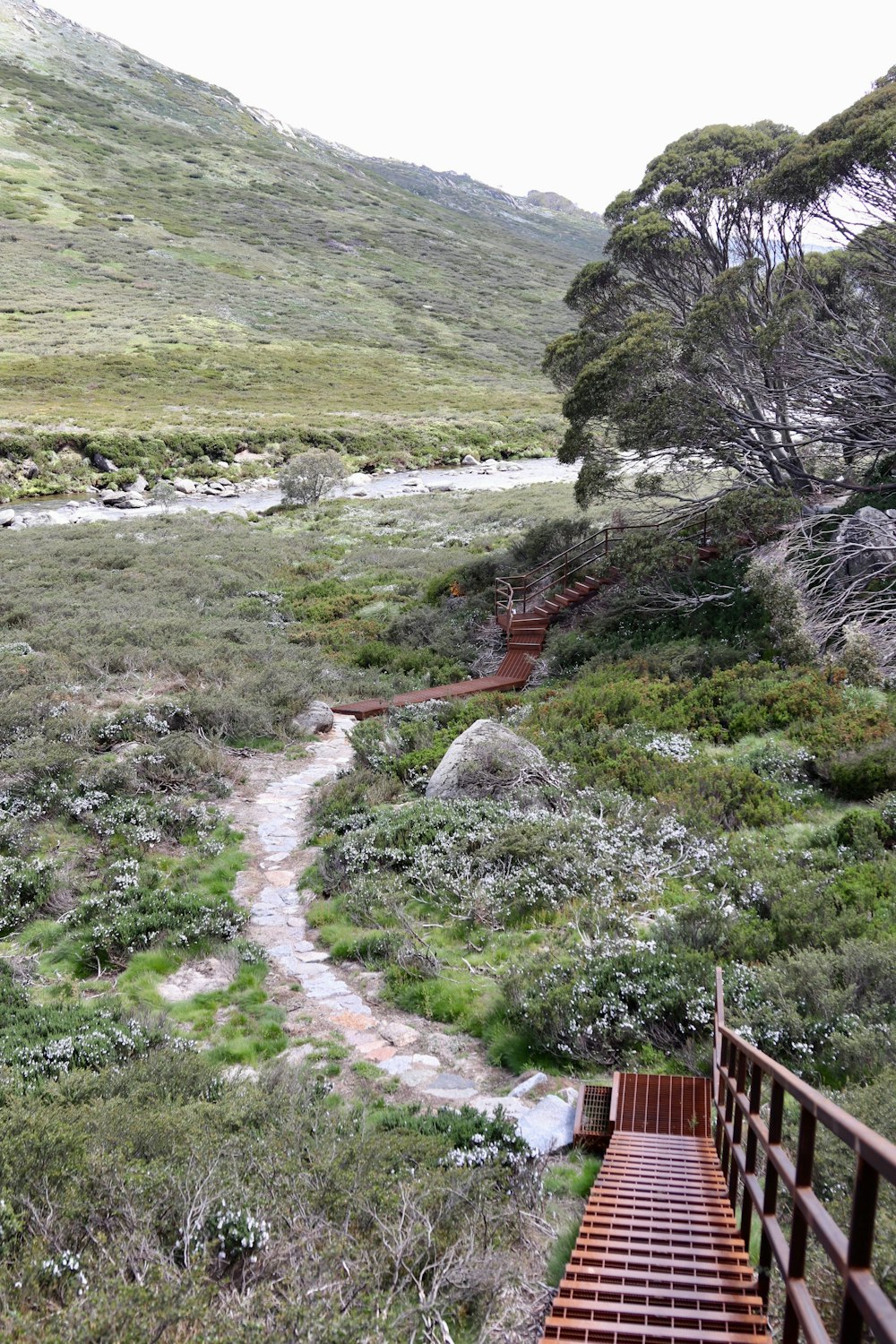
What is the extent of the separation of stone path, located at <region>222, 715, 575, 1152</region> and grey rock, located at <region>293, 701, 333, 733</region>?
2.81 metres

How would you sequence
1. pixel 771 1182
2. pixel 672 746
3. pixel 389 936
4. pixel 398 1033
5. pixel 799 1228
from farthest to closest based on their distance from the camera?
pixel 672 746, pixel 389 936, pixel 398 1033, pixel 771 1182, pixel 799 1228

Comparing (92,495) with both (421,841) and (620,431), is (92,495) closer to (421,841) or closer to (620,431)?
(620,431)

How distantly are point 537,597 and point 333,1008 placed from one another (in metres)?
13.7

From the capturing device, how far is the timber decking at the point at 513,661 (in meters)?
15.5

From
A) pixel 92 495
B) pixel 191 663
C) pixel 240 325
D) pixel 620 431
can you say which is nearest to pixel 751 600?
pixel 620 431

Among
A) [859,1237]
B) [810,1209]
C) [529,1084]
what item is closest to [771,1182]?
[810,1209]

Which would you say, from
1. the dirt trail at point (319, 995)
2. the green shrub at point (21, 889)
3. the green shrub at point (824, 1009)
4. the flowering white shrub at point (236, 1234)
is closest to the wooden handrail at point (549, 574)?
the dirt trail at point (319, 995)

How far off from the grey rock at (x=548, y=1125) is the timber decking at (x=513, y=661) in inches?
389

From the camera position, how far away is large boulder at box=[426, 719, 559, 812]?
10414 mm

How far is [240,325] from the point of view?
77000 mm

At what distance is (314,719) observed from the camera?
48.3 ft

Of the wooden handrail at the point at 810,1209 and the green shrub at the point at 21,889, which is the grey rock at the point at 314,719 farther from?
the wooden handrail at the point at 810,1209

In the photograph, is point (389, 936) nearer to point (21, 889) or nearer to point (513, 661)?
point (21, 889)

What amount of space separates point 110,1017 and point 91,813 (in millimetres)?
4511
